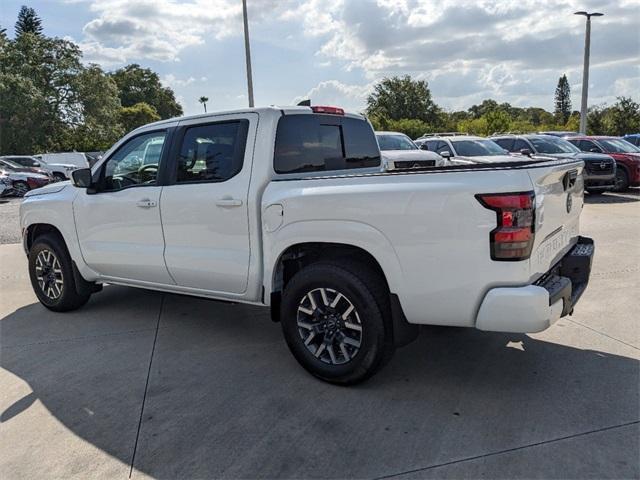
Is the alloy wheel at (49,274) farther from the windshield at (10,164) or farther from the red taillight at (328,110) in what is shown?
the windshield at (10,164)

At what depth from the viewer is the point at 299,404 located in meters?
3.53

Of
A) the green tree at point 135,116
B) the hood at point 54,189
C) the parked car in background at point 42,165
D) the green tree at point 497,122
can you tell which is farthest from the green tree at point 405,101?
the hood at point 54,189

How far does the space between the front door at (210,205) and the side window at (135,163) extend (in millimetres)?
256

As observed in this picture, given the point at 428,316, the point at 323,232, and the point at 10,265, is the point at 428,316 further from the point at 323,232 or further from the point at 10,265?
the point at 10,265

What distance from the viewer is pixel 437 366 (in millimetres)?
4062

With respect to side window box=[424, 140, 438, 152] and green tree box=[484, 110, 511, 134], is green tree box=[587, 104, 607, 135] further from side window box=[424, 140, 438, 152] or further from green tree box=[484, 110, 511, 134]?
side window box=[424, 140, 438, 152]

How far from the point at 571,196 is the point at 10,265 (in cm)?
779

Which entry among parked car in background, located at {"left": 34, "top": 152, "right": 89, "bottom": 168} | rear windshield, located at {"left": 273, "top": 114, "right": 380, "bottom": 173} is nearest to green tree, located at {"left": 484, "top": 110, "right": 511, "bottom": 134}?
parked car in background, located at {"left": 34, "top": 152, "right": 89, "bottom": 168}

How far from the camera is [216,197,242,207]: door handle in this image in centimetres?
405

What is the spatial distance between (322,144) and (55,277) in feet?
10.3

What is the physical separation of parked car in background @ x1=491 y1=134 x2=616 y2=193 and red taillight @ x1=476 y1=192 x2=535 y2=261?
36.8ft

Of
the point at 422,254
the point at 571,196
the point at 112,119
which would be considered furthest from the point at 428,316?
the point at 112,119

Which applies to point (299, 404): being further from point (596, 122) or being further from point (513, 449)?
point (596, 122)

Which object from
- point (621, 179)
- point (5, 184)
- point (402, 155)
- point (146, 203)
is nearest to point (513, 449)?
point (146, 203)
